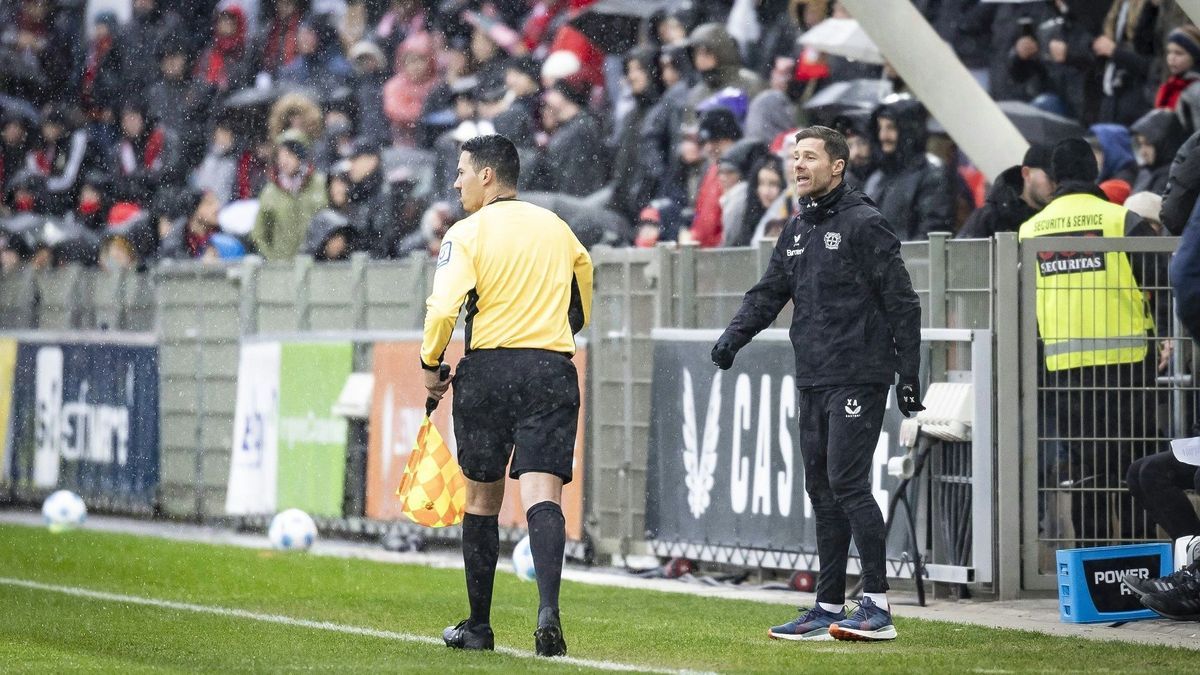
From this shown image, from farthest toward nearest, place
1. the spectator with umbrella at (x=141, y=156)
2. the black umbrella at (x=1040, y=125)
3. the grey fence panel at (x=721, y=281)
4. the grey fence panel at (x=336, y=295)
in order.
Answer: the spectator with umbrella at (x=141, y=156), the grey fence panel at (x=336, y=295), the black umbrella at (x=1040, y=125), the grey fence panel at (x=721, y=281)

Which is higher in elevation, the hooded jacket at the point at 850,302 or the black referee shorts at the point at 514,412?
the hooded jacket at the point at 850,302

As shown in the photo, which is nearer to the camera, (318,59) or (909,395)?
(909,395)

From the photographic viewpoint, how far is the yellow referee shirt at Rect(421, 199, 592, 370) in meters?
9.15

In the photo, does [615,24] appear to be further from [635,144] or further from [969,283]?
[969,283]

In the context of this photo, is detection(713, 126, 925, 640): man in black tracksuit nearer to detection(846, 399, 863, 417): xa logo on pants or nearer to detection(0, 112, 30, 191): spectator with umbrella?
detection(846, 399, 863, 417): xa logo on pants

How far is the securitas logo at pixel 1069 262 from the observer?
11.6 m

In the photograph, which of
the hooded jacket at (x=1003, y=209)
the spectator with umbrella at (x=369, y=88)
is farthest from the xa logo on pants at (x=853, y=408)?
the spectator with umbrella at (x=369, y=88)

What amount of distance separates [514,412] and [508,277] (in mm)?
559

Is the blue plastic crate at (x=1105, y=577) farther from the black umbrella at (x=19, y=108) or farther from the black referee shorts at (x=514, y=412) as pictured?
the black umbrella at (x=19, y=108)

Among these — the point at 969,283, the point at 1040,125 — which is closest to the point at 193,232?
the point at 1040,125

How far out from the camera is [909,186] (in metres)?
14.4

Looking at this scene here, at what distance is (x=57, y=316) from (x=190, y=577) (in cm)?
784

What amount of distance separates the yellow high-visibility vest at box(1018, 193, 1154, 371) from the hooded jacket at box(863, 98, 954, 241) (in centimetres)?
250

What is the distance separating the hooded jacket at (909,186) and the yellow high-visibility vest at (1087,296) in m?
2.50
